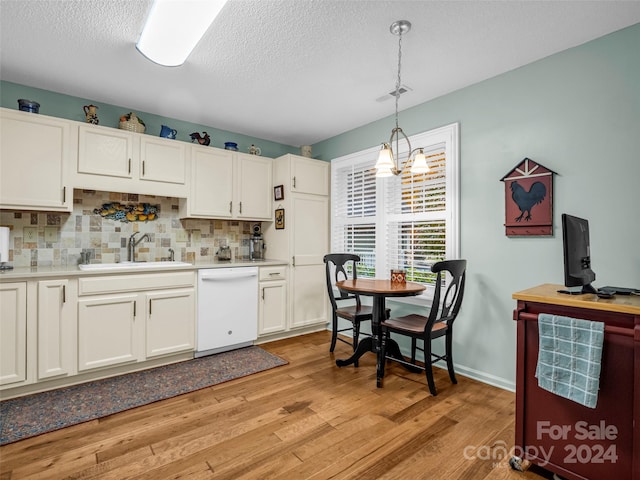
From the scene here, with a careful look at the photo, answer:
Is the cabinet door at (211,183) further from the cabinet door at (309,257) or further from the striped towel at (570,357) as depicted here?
the striped towel at (570,357)

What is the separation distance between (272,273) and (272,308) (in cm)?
40

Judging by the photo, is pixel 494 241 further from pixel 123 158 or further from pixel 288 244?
pixel 123 158

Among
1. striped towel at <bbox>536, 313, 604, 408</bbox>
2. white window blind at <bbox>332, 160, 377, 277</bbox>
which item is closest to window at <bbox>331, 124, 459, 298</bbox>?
white window blind at <bbox>332, 160, 377, 277</bbox>

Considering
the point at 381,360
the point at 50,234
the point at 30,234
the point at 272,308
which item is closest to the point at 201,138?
the point at 50,234

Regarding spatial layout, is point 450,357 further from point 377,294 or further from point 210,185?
point 210,185

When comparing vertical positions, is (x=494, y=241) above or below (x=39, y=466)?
above

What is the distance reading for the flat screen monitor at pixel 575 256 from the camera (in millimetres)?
1604

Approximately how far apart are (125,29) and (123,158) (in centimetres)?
124

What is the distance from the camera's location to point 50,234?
2.97m

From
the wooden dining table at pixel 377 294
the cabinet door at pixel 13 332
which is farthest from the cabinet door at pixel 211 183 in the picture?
the wooden dining table at pixel 377 294

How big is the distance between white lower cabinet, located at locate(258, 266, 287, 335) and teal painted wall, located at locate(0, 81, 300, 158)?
5.47 ft

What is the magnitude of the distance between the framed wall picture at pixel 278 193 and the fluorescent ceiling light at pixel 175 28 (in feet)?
5.69

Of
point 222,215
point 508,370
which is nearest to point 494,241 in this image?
point 508,370

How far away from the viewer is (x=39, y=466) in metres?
1.67
